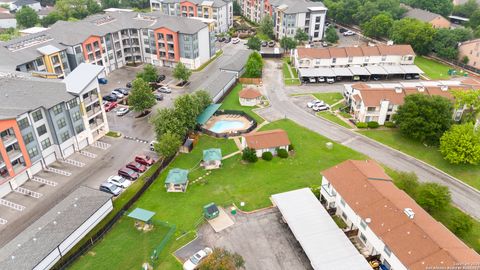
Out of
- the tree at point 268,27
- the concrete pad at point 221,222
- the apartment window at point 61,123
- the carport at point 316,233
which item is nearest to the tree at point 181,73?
the apartment window at point 61,123

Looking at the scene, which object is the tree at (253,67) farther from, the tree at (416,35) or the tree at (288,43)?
the tree at (416,35)

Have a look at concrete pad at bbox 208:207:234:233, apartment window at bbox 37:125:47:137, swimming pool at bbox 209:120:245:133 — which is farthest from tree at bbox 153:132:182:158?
apartment window at bbox 37:125:47:137

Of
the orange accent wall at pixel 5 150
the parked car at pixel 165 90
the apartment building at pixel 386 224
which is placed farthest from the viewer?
the parked car at pixel 165 90

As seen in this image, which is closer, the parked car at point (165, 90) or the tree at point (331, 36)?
the parked car at point (165, 90)

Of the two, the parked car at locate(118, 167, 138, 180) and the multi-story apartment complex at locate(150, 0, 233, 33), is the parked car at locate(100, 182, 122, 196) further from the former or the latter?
the multi-story apartment complex at locate(150, 0, 233, 33)

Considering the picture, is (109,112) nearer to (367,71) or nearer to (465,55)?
(367,71)

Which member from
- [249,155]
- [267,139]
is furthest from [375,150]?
[249,155]

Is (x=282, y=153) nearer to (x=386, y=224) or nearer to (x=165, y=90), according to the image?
(x=386, y=224)

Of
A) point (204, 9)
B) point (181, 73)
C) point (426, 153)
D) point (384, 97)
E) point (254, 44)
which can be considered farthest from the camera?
point (204, 9)
